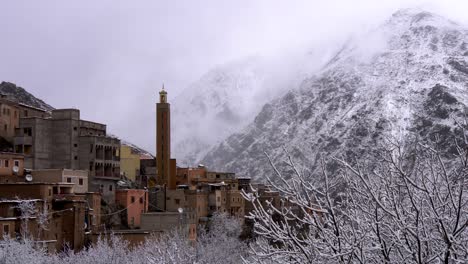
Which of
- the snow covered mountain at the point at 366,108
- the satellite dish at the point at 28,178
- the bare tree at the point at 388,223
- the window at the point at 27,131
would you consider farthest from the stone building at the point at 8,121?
the snow covered mountain at the point at 366,108

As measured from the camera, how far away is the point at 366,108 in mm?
169875

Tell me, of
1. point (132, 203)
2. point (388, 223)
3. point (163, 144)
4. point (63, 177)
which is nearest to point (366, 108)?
point (163, 144)

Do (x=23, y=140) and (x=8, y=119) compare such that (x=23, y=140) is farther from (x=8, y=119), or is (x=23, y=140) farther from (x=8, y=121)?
(x=8, y=119)

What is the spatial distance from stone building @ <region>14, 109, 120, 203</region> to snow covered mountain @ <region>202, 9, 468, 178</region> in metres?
88.8

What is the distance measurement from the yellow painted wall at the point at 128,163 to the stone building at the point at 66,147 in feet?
44.4

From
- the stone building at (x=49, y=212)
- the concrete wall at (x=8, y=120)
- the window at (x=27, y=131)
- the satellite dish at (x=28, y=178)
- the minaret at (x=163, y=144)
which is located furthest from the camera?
the minaret at (x=163, y=144)

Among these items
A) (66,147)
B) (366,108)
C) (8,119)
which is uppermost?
(366,108)

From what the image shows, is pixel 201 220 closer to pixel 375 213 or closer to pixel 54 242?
pixel 54 242

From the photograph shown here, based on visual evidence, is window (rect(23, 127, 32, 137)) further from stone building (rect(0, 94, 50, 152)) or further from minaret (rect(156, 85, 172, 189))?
minaret (rect(156, 85, 172, 189))

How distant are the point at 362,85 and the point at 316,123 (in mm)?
16935

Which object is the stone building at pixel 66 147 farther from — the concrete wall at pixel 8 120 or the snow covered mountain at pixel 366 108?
the snow covered mountain at pixel 366 108

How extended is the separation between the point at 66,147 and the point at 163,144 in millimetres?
19401

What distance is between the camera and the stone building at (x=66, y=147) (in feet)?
195

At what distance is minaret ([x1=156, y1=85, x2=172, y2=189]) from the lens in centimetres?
7817
